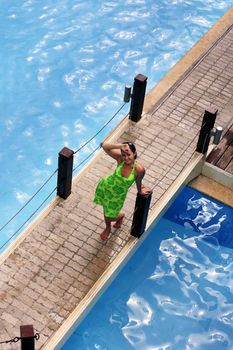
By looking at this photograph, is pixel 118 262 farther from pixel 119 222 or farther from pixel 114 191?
pixel 114 191

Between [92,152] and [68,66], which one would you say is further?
[68,66]

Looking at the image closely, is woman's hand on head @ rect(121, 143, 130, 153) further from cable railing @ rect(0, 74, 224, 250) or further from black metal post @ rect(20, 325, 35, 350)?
black metal post @ rect(20, 325, 35, 350)

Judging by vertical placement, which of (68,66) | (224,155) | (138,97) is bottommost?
(68,66)

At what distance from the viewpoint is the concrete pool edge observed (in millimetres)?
8617

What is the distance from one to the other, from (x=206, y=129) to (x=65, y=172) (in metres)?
2.75

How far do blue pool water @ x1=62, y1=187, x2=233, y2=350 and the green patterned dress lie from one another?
4.97 ft

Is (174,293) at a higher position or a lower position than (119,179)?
lower

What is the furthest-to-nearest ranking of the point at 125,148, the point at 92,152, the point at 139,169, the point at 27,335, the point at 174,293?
1. the point at 92,152
2. the point at 174,293
3. the point at 139,169
4. the point at 125,148
5. the point at 27,335

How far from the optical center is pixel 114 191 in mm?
8969

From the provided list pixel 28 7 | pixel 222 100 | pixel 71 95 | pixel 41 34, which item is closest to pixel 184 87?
pixel 222 100

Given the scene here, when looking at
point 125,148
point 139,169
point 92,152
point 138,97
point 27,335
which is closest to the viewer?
point 27,335

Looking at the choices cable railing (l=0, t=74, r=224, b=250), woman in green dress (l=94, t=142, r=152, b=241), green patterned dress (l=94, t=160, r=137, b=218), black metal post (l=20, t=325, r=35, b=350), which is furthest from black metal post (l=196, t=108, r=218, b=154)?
black metal post (l=20, t=325, r=35, b=350)

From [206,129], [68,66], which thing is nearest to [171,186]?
[206,129]

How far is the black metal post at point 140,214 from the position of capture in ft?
29.7
